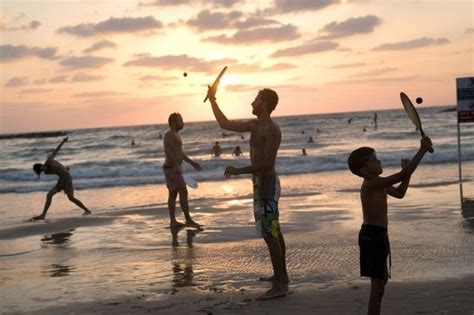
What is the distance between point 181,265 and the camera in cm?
707

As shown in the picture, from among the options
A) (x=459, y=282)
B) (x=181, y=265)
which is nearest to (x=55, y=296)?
(x=181, y=265)

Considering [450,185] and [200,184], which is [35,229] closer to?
[200,184]

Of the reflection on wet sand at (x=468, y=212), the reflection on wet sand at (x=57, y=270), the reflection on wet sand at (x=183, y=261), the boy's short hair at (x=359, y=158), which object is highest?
the boy's short hair at (x=359, y=158)

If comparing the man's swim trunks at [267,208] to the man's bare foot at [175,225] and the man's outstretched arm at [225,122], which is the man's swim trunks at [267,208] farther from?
the man's bare foot at [175,225]

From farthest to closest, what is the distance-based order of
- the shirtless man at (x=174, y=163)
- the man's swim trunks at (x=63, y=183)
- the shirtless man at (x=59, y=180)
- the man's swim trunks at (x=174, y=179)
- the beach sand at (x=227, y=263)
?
the man's swim trunks at (x=63, y=183), the shirtless man at (x=59, y=180), the man's swim trunks at (x=174, y=179), the shirtless man at (x=174, y=163), the beach sand at (x=227, y=263)

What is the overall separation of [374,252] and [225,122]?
2.16 m

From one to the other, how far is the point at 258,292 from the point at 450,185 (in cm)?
1000

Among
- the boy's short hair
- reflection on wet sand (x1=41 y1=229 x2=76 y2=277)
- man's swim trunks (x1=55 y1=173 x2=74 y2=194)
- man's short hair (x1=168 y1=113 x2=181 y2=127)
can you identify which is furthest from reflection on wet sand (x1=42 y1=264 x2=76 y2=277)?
man's swim trunks (x1=55 y1=173 x2=74 y2=194)

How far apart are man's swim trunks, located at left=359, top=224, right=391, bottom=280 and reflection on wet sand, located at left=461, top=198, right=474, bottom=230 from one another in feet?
16.6

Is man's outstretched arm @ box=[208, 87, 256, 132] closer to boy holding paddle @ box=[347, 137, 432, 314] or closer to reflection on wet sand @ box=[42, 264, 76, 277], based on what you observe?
boy holding paddle @ box=[347, 137, 432, 314]

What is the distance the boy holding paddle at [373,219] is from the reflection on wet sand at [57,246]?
Answer: 159 inches

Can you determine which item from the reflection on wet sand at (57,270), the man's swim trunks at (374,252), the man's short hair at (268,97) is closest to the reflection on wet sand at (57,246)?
the reflection on wet sand at (57,270)

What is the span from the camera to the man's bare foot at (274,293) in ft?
17.8

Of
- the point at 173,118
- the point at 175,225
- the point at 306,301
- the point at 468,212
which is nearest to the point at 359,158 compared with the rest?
the point at 306,301
